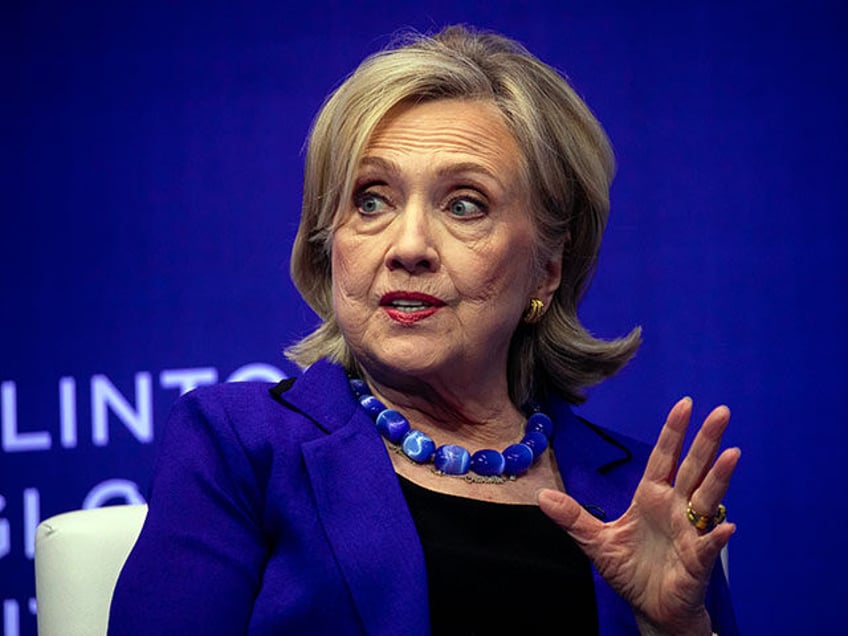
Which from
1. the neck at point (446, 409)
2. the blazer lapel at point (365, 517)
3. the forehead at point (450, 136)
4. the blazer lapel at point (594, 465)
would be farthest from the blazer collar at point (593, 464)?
the forehead at point (450, 136)

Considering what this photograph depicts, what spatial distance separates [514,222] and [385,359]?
30 cm

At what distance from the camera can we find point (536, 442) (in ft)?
6.51

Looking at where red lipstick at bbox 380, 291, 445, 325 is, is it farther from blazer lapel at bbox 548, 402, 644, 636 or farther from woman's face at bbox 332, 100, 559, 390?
blazer lapel at bbox 548, 402, 644, 636

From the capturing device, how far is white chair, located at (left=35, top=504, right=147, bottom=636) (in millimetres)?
1775

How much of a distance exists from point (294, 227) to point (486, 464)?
120cm

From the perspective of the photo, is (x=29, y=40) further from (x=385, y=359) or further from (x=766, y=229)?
(x=766, y=229)

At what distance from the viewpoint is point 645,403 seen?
10.2 ft

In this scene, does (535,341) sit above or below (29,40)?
below

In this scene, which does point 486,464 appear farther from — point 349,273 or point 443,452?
point 349,273

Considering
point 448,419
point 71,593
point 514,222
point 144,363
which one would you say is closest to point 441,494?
point 448,419

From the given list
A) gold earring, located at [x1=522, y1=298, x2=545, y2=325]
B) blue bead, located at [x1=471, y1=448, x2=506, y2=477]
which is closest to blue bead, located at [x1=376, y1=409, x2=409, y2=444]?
blue bead, located at [x1=471, y1=448, x2=506, y2=477]

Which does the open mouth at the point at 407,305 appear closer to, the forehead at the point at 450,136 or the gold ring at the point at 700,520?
the forehead at the point at 450,136

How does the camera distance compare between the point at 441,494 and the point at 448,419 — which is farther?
the point at 448,419

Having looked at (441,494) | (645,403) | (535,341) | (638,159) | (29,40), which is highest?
(29,40)
